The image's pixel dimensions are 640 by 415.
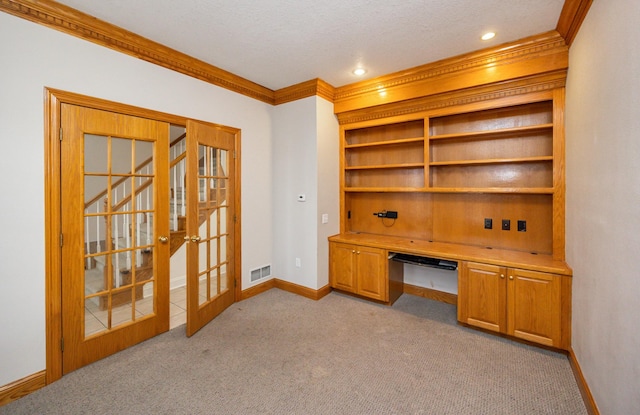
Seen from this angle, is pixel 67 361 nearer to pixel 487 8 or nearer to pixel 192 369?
pixel 192 369

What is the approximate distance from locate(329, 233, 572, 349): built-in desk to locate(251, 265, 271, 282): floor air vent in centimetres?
119

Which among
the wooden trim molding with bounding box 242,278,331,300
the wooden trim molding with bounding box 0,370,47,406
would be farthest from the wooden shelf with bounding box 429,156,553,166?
the wooden trim molding with bounding box 0,370,47,406

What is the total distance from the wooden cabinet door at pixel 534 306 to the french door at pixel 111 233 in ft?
10.8

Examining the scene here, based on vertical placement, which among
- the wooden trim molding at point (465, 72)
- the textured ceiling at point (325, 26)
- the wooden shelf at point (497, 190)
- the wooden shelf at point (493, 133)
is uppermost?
the textured ceiling at point (325, 26)

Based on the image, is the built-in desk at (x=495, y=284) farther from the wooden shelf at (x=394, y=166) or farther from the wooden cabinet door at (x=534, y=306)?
the wooden shelf at (x=394, y=166)

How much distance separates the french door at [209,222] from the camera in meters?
2.77

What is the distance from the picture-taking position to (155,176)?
2.65 metres

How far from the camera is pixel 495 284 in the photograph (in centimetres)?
266

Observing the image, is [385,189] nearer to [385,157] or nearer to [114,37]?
[385,157]

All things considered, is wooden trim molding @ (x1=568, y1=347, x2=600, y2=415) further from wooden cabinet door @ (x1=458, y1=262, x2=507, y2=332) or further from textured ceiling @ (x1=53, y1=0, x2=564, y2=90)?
textured ceiling @ (x1=53, y1=0, x2=564, y2=90)

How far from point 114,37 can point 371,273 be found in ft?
11.2

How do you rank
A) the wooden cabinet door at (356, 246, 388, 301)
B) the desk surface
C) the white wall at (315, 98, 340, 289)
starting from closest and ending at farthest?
the desk surface, the wooden cabinet door at (356, 246, 388, 301), the white wall at (315, 98, 340, 289)

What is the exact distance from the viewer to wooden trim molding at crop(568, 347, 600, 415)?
5.68 ft

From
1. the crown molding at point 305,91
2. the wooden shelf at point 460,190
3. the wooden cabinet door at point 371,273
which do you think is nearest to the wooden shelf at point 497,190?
the wooden shelf at point 460,190
